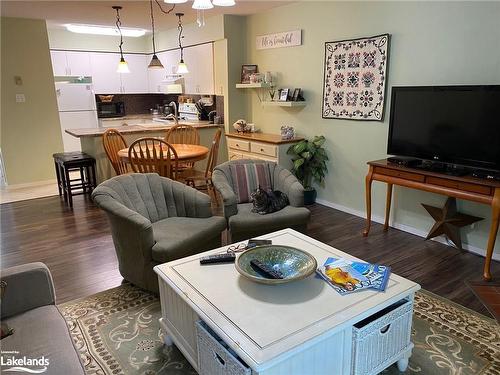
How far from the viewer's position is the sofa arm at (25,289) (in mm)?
1613

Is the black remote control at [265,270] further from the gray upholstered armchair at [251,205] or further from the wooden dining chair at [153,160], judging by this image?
the wooden dining chair at [153,160]

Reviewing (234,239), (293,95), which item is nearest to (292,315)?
(234,239)

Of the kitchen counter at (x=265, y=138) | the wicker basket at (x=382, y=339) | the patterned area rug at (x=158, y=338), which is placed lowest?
the patterned area rug at (x=158, y=338)

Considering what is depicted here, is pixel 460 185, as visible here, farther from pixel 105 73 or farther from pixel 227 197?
pixel 105 73

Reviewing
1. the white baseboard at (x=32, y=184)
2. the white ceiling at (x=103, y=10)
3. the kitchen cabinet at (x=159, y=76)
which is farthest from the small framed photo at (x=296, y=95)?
the white baseboard at (x=32, y=184)

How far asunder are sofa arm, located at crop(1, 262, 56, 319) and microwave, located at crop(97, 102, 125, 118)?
613 centimetres

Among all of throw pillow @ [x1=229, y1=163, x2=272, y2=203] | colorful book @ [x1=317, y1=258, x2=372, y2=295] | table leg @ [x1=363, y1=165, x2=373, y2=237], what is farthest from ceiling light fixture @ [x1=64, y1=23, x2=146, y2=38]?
colorful book @ [x1=317, y1=258, x2=372, y2=295]

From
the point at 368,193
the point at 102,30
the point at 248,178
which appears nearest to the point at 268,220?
the point at 248,178

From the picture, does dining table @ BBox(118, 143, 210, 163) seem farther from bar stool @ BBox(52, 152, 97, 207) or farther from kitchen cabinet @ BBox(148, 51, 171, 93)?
kitchen cabinet @ BBox(148, 51, 171, 93)

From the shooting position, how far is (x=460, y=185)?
110 inches

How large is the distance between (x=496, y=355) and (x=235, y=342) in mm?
1537

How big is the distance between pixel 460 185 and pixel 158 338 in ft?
7.87

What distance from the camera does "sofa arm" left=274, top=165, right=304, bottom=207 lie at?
3236 millimetres

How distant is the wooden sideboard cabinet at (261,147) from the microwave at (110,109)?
133 inches
